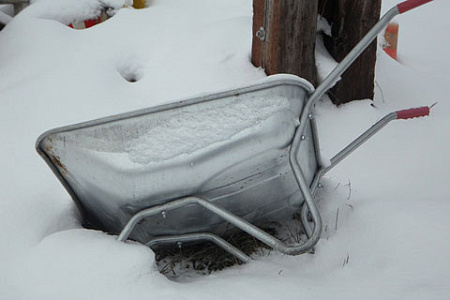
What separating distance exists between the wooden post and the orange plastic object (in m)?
1.42

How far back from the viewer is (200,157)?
4.69 ft

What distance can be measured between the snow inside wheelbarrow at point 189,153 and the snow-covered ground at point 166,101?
182 mm

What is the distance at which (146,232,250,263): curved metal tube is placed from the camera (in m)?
1.58

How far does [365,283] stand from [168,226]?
0.68 m

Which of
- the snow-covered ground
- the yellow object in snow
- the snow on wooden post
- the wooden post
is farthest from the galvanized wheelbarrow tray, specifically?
the yellow object in snow

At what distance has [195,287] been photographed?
4.64 feet

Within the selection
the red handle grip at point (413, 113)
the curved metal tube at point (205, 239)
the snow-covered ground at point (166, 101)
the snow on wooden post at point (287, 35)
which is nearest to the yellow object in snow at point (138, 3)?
the snow-covered ground at point (166, 101)

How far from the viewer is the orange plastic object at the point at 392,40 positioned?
147 inches

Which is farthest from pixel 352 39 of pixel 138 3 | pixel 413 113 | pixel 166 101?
pixel 138 3

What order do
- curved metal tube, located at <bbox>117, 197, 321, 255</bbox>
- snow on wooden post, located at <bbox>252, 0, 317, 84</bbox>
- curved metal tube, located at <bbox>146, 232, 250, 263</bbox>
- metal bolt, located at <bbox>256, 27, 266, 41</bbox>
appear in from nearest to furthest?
curved metal tube, located at <bbox>117, 197, 321, 255</bbox>
curved metal tube, located at <bbox>146, 232, 250, 263</bbox>
snow on wooden post, located at <bbox>252, 0, 317, 84</bbox>
metal bolt, located at <bbox>256, 27, 266, 41</bbox>

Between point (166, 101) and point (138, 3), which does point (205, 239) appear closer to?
point (166, 101)

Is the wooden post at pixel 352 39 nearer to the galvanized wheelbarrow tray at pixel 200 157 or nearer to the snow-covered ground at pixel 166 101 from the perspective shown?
the snow-covered ground at pixel 166 101

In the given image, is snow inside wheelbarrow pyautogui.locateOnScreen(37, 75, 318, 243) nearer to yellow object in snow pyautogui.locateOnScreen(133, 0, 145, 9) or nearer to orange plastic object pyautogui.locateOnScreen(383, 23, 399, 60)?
yellow object in snow pyautogui.locateOnScreen(133, 0, 145, 9)

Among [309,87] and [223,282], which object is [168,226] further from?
[309,87]
